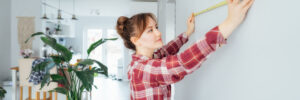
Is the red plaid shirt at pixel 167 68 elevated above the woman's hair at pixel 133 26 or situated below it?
below

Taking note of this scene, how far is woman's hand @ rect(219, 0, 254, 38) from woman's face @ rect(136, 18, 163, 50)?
0.99 ft

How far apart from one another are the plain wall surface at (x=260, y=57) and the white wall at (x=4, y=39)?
4.45 metres

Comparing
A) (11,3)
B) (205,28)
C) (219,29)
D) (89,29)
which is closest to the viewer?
(219,29)

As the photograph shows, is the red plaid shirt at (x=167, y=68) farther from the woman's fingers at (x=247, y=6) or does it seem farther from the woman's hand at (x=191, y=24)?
the woman's hand at (x=191, y=24)

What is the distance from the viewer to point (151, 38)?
0.72m

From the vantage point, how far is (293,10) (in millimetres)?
309

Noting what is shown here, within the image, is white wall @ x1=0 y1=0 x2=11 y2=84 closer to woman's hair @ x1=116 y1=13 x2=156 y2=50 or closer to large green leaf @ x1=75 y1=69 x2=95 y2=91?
large green leaf @ x1=75 y1=69 x2=95 y2=91

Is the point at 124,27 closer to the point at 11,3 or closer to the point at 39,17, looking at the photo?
the point at 39,17

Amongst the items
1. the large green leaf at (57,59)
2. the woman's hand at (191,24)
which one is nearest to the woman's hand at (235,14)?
the woman's hand at (191,24)

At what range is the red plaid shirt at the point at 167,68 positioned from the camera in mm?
465

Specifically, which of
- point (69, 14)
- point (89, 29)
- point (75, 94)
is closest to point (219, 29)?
point (75, 94)

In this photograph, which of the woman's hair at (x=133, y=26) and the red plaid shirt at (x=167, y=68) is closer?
the red plaid shirt at (x=167, y=68)

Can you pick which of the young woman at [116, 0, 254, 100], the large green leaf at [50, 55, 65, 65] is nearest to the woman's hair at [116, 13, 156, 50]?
the young woman at [116, 0, 254, 100]

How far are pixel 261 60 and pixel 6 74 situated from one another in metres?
4.85
